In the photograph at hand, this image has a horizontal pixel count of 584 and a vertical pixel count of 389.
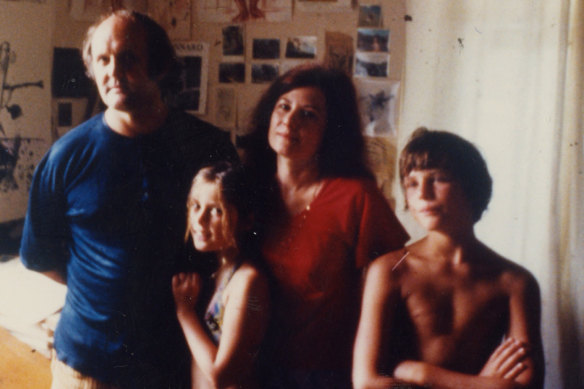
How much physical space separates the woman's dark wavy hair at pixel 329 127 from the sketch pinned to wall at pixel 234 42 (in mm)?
78

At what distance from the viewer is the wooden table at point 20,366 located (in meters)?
0.89

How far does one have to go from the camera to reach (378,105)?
2.33 feet

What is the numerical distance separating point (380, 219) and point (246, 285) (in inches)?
A: 8.5

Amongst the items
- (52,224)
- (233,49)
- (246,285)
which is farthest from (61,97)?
(246,285)

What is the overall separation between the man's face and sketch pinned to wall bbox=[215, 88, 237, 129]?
0.34 ft

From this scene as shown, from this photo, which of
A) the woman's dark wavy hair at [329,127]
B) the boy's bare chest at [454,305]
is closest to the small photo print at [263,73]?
the woman's dark wavy hair at [329,127]

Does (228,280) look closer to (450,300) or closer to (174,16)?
(450,300)

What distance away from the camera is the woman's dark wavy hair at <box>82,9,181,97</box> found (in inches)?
30.1

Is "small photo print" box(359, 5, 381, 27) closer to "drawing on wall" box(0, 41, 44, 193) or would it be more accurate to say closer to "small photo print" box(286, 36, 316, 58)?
"small photo print" box(286, 36, 316, 58)

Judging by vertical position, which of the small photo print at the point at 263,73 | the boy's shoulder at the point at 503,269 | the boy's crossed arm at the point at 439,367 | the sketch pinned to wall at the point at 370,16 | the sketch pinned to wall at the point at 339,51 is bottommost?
the boy's crossed arm at the point at 439,367

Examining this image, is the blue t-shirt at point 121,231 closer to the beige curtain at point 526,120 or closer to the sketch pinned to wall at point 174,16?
the sketch pinned to wall at point 174,16

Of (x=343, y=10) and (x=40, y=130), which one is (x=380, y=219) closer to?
(x=343, y=10)

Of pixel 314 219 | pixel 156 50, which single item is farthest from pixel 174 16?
pixel 314 219

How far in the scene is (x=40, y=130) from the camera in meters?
0.88
